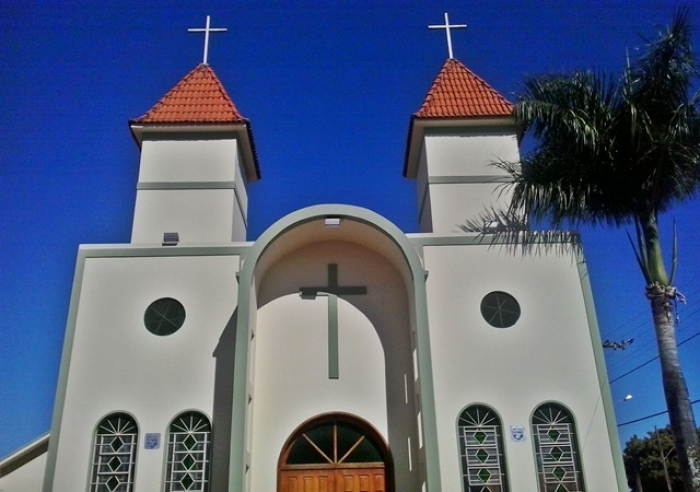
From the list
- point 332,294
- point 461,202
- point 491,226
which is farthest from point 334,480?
point 461,202

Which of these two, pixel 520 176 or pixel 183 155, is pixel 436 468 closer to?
pixel 520 176

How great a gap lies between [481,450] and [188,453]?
16.7 feet

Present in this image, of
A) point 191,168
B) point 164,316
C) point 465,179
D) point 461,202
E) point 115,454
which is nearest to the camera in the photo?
point 115,454

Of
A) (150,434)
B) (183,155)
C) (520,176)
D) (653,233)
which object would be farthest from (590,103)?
(150,434)

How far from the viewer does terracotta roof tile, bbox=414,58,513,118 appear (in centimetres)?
1481

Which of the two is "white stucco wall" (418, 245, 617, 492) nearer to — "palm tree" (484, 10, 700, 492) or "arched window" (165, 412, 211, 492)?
"palm tree" (484, 10, 700, 492)

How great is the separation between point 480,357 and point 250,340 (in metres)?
4.17

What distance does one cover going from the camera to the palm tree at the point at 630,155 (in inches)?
425

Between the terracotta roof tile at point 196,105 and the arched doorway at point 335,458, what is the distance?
712 cm

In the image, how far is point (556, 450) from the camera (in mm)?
11312

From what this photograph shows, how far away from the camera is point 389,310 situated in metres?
13.1

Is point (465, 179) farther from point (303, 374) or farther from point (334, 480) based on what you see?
point (334, 480)

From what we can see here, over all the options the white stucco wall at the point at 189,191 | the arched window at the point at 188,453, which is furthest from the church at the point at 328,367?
the white stucco wall at the point at 189,191

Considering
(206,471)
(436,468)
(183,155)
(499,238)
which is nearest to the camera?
(436,468)
